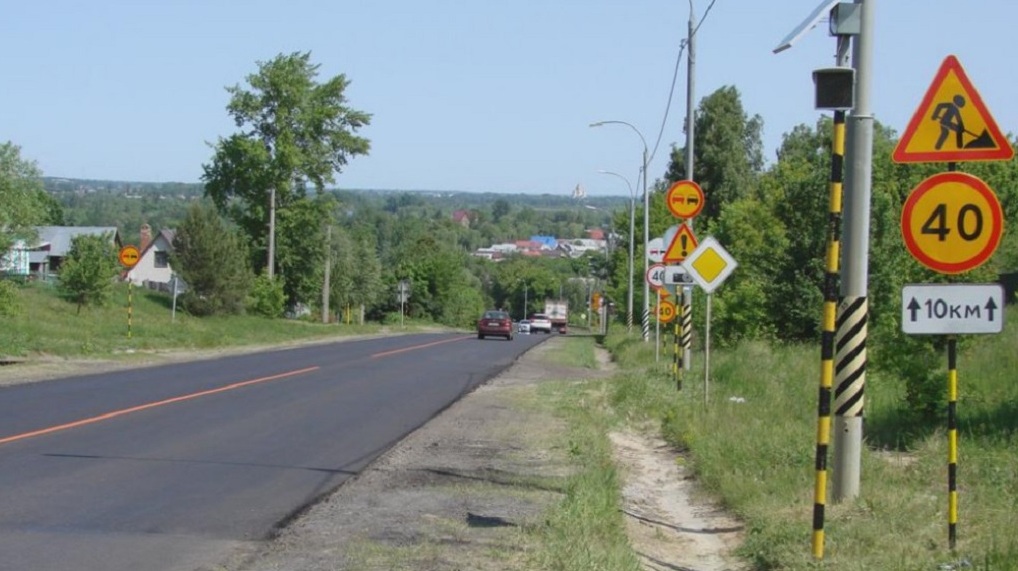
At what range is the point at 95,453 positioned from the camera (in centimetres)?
1461

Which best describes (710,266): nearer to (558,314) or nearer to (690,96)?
(690,96)

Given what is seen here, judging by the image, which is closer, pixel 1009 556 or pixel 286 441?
pixel 1009 556

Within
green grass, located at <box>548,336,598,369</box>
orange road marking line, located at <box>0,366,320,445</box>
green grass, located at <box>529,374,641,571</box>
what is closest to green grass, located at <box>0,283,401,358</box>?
orange road marking line, located at <box>0,366,320,445</box>

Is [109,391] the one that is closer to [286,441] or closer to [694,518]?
[286,441]

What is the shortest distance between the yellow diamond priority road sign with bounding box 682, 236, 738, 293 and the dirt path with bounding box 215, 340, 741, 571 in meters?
2.89

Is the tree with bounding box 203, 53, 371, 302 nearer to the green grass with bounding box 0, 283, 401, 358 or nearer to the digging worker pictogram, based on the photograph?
the green grass with bounding box 0, 283, 401, 358

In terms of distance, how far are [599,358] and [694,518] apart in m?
34.1

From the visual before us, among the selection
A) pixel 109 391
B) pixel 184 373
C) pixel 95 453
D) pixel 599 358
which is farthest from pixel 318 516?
pixel 599 358

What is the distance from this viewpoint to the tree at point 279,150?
242 ft

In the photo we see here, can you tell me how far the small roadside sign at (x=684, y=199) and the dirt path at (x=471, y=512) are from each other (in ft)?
18.6

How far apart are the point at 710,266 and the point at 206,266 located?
4700 centimetres

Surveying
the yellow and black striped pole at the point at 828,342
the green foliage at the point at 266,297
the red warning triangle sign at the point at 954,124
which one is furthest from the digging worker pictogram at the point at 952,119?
the green foliage at the point at 266,297

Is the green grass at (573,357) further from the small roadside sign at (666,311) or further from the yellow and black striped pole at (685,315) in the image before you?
the yellow and black striped pole at (685,315)

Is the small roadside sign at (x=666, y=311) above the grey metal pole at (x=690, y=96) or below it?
below
